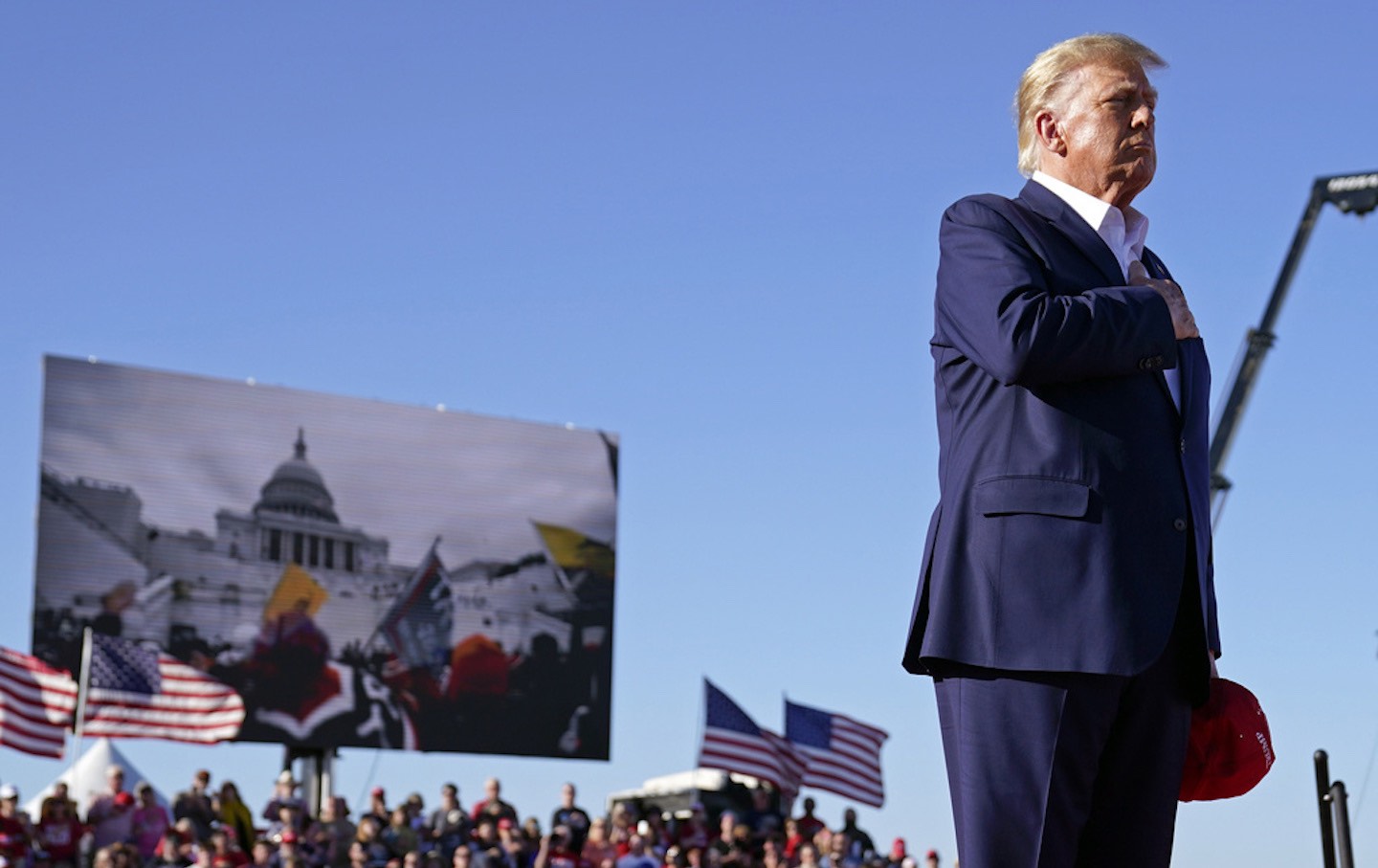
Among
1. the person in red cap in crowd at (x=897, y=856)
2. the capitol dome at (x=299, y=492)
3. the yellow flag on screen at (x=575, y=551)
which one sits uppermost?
the capitol dome at (x=299, y=492)

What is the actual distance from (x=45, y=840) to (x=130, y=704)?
6.06 m

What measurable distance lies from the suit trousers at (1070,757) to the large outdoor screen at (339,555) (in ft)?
64.6

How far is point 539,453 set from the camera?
83.6 feet

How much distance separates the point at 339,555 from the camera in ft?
77.0

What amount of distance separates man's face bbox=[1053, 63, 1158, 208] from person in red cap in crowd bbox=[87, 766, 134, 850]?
13203 mm

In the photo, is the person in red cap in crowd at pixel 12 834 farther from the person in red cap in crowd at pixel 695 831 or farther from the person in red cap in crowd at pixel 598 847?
the person in red cap in crowd at pixel 695 831

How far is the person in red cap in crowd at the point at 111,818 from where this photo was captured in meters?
14.5

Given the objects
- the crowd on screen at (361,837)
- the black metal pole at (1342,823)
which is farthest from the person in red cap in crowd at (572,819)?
the black metal pole at (1342,823)

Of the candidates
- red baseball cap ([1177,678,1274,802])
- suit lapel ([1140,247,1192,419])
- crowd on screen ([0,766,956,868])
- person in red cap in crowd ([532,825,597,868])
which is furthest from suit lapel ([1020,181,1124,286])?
person in red cap in crowd ([532,825,597,868])

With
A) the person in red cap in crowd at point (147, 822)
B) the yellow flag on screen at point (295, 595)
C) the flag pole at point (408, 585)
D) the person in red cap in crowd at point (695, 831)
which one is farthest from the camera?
the flag pole at point (408, 585)

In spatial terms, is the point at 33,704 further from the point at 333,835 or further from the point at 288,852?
the point at 288,852

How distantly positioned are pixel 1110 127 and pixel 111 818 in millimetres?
13545

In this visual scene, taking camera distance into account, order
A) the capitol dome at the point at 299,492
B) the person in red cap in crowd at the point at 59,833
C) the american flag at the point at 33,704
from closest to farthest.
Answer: the person in red cap in crowd at the point at 59,833
the american flag at the point at 33,704
the capitol dome at the point at 299,492

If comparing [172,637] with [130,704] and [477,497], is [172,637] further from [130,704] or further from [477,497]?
[477,497]
